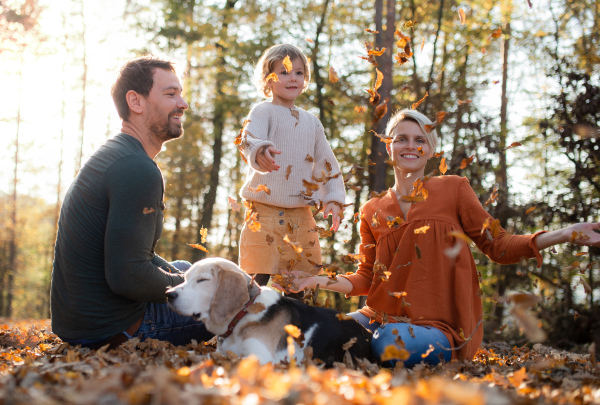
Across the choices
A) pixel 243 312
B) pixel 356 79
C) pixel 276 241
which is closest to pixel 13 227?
pixel 356 79

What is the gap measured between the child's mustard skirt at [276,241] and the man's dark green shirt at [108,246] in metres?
1.16

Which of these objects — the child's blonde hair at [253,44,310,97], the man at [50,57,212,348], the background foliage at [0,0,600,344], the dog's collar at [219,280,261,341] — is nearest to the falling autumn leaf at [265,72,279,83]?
the child's blonde hair at [253,44,310,97]

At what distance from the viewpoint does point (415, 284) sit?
4.60 meters

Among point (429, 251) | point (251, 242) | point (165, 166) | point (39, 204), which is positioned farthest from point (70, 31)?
point (429, 251)

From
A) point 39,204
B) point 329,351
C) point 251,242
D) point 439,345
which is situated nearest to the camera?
point 329,351

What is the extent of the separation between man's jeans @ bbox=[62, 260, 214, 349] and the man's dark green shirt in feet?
0.39

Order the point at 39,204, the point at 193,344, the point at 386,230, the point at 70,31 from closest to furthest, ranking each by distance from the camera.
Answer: the point at 193,344 → the point at 386,230 → the point at 70,31 → the point at 39,204

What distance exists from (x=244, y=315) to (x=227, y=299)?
21 centimetres

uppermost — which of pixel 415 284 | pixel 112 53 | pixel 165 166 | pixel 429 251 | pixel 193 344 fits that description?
pixel 112 53

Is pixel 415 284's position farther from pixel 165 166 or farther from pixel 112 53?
pixel 112 53

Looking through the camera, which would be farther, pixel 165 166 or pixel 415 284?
pixel 165 166

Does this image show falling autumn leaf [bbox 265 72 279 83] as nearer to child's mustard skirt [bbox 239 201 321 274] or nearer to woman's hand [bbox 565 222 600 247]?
child's mustard skirt [bbox 239 201 321 274]

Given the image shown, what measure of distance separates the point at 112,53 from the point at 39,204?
16.7 metres

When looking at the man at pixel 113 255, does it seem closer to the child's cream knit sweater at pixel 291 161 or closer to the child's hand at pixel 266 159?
the child's hand at pixel 266 159
